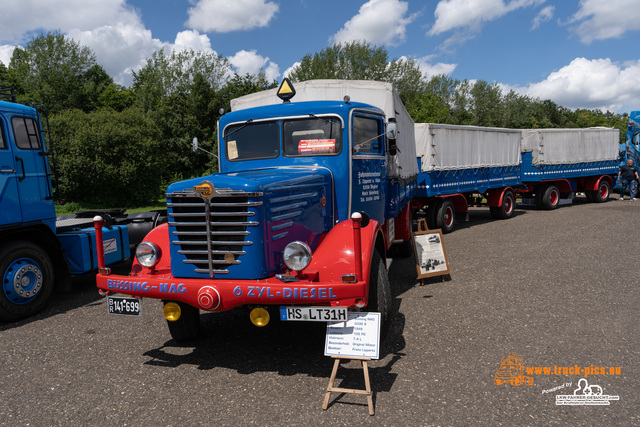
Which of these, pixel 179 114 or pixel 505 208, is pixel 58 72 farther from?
pixel 505 208

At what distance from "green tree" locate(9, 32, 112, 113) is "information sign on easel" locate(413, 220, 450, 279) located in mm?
35415

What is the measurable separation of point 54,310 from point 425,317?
498 cm

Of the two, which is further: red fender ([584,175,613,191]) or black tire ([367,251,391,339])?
red fender ([584,175,613,191])

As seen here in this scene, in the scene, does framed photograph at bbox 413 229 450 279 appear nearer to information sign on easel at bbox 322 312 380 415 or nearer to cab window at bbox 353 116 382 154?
cab window at bbox 353 116 382 154

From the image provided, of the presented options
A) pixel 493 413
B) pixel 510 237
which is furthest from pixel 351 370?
pixel 510 237

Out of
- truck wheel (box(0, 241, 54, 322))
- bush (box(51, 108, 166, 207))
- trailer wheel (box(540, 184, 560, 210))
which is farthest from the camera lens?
bush (box(51, 108, 166, 207))

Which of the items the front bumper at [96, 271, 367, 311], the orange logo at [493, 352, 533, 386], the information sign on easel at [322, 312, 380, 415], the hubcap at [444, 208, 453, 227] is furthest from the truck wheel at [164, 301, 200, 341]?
the hubcap at [444, 208, 453, 227]

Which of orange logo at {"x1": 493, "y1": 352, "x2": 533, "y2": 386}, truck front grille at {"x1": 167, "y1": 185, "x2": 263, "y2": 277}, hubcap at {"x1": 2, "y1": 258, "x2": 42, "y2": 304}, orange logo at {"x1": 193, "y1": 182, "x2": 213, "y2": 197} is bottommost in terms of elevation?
orange logo at {"x1": 493, "y1": 352, "x2": 533, "y2": 386}

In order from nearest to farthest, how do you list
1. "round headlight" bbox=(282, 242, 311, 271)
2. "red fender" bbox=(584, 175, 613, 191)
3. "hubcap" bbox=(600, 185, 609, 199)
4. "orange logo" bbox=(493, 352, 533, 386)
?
1. "round headlight" bbox=(282, 242, 311, 271)
2. "orange logo" bbox=(493, 352, 533, 386)
3. "red fender" bbox=(584, 175, 613, 191)
4. "hubcap" bbox=(600, 185, 609, 199)

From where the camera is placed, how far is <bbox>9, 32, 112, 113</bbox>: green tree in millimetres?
34750

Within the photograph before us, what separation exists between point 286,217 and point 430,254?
351 cm

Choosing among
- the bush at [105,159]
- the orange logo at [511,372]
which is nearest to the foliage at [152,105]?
the bush at [105,159]

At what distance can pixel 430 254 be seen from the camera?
6.75m

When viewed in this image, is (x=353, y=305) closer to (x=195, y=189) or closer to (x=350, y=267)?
(x=350, y=267)
